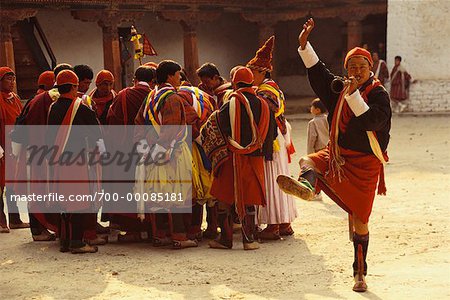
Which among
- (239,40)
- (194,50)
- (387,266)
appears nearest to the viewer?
(387,266)

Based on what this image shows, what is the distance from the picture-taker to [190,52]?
17.6 m

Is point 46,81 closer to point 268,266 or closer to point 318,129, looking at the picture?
point 268,266

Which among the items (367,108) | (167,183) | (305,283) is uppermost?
(367,108)

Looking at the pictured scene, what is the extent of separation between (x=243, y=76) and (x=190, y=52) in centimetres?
1116

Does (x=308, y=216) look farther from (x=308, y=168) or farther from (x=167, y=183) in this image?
(x=308, y=168)

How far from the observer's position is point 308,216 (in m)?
8.11

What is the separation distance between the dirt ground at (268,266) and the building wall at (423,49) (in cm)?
1075

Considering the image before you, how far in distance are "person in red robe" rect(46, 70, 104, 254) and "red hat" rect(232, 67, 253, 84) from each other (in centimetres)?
129

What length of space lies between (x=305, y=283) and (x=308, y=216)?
2568mm

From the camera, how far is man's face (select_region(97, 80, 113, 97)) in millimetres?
7273

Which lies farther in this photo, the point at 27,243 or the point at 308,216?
the point at 308,216

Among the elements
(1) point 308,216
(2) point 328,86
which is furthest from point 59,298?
(1) point 308,216

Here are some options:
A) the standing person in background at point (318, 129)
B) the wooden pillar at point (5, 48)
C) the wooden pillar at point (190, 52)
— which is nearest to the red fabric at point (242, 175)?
the standing person in background at point (318, 129)

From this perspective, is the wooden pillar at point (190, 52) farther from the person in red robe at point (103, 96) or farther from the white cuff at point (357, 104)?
the white cuff at point (357, 104)
